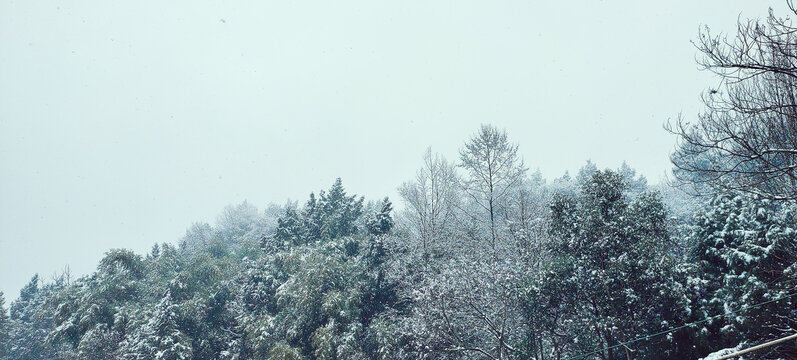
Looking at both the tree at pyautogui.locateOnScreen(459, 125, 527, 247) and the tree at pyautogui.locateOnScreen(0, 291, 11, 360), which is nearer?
the tree at pyautogui.locateOnScreen(459, 125, 527, 247)

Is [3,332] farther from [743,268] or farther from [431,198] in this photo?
[743,268]

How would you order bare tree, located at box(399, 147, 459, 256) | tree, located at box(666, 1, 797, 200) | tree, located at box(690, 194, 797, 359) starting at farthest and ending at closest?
bare tree, located at box(399, 147, 459, 256) → tree, located at box(690, 194, 797, 359) → tree, located at box(666, 1, 797, 200)

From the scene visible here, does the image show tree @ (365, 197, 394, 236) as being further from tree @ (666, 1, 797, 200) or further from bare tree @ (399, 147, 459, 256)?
tree @ (666, 1, 797, 200)

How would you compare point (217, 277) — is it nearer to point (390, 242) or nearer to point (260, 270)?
point (260, 270)

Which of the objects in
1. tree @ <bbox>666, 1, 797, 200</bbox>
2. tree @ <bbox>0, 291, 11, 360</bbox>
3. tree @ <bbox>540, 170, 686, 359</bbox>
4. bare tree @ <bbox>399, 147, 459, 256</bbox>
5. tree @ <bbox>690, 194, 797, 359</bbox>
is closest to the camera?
tree @ <bbox>666, 1, 797, 200</bbox>

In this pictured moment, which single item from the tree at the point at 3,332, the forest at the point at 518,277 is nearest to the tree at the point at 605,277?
the forest at the point at 518,277

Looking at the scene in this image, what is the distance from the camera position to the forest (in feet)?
29.2

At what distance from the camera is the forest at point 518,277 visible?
891cm

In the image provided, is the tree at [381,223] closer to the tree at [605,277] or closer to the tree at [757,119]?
the tree at [605,277]

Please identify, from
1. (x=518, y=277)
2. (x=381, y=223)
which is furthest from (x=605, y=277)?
(x=381, y=223)

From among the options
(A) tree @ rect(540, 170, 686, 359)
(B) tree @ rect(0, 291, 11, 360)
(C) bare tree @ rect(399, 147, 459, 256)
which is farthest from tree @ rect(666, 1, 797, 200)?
(B) tree @ rect(0, 291, 11, 360)

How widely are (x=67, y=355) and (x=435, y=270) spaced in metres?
27.6

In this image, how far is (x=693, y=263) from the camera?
1531 cm

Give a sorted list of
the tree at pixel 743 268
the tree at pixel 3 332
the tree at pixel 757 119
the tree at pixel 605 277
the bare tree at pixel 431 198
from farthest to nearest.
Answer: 1. the tree at pixel 3 332
2. the bare tree at pixel 431 198
3. the tree at pixel 605 277
4. the tree at pixel 743 268
5. the tree at pixel 757 119
